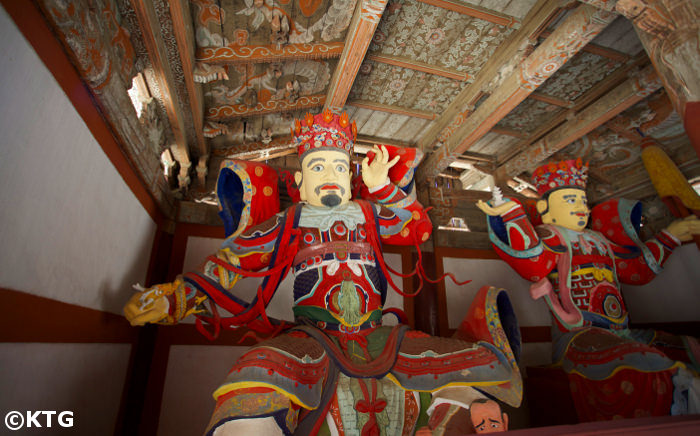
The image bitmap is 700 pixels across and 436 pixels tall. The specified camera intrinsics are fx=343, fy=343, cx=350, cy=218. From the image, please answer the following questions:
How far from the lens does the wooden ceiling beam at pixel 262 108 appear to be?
9.30ft

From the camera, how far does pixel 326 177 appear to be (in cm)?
208

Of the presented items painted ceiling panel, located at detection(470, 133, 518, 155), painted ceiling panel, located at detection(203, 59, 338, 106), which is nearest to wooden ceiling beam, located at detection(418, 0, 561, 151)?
painted ceiling panel, located at detection(470, 133, 518, 155)

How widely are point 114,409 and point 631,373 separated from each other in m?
3.06

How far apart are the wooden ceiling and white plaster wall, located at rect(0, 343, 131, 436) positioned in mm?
1027

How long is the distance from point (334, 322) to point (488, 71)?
7.10 ft

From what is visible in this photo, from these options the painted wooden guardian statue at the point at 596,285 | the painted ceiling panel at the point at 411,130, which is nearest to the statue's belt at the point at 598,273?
the painted wooden guardian statue at the point at 596,285

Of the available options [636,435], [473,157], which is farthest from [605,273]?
[636,435]

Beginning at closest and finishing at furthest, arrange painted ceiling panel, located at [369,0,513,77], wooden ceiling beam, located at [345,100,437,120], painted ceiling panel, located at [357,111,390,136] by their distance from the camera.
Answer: painted ceiling panel, located at [369,0,513,77]
wooden ceiling beam, located at [345,100,437,120]
painted ceiling panel, located at [357,111,390,136]

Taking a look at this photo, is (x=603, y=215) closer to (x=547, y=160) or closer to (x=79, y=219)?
(x=547, y=160)

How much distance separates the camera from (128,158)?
1912 mm

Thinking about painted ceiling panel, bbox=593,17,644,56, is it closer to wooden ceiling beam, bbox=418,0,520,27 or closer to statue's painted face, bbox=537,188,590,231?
wooden ceiling beam, bbox=418,0,520,27

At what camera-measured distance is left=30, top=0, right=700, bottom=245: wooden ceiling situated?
1806 mm

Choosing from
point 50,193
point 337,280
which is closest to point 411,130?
point 337,280

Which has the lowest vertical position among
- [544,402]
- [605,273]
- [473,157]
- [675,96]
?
[544,402]
